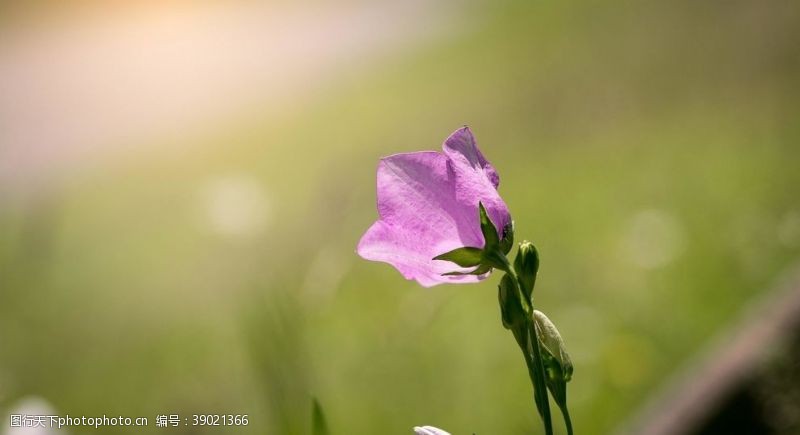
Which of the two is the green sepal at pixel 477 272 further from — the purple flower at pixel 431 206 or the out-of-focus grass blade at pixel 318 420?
the out-of-focus grass blade at pixel 318 420

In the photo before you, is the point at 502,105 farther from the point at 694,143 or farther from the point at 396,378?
the point at 396,378

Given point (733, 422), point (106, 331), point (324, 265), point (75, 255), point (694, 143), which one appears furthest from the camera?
point (694, 143)

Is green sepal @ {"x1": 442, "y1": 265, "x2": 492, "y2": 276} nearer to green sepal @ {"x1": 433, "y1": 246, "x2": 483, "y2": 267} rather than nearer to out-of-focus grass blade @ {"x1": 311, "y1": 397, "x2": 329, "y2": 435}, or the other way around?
green sepal @ {"x1": 433, "y1": 246, "x2": 483, "y2": 267}

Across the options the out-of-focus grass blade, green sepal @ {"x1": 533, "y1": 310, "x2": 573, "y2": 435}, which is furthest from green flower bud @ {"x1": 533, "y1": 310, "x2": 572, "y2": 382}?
the out-of-focus grass blade

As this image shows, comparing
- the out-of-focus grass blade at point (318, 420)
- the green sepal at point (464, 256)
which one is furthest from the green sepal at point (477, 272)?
the out-of-focus grass blade at point (318, 420)

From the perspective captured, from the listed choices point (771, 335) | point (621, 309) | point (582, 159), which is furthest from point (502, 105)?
point (771, 335)

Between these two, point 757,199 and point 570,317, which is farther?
point 757,199

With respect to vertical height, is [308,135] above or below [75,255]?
above

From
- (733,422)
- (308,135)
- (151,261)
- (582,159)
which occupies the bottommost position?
(733,422)

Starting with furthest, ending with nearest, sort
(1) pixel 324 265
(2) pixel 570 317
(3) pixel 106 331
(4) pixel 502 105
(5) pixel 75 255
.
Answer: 1. (4) pixel 502 105
2. (5) pixel 75 255
3. (3) pixel 106 331
4. (2) pixel 570 317
5. (1) pixel 324 265
